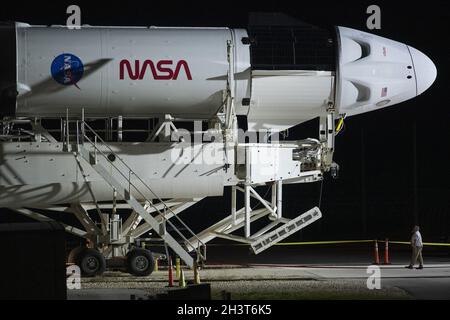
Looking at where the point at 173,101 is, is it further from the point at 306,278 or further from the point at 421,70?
the point at 421,70

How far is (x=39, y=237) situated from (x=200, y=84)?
6.58 meters

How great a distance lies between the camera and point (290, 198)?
35312mm

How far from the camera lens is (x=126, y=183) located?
54.4 feet

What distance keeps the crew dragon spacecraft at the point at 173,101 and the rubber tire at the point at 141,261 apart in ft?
0.10

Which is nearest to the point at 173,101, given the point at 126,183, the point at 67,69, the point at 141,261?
the point at 126,183

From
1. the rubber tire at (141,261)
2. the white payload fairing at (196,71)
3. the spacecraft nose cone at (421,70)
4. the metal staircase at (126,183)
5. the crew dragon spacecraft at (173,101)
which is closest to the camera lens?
the metal staircase at (126,183)

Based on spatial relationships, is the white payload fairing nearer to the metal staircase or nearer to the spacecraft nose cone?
the spacecraft nose cone

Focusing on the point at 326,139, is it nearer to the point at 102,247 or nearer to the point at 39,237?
the point at 102,247

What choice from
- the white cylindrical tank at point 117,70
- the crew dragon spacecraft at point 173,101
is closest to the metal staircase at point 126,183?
the crew dragon spacecraft at point 173,101

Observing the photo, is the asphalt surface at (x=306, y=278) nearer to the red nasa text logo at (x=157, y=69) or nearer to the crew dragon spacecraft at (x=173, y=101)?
the crew dragon spacecraft at (x=173, y=101)

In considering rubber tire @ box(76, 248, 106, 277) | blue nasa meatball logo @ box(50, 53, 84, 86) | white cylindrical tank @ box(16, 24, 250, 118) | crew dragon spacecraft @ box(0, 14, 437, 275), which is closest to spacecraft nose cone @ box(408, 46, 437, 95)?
crew dragon spacecraft @ box(0, 14, 437, 275)

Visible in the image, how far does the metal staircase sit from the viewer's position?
15.9 meters

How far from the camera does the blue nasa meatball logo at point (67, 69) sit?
16.3 meters

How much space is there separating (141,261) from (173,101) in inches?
140
